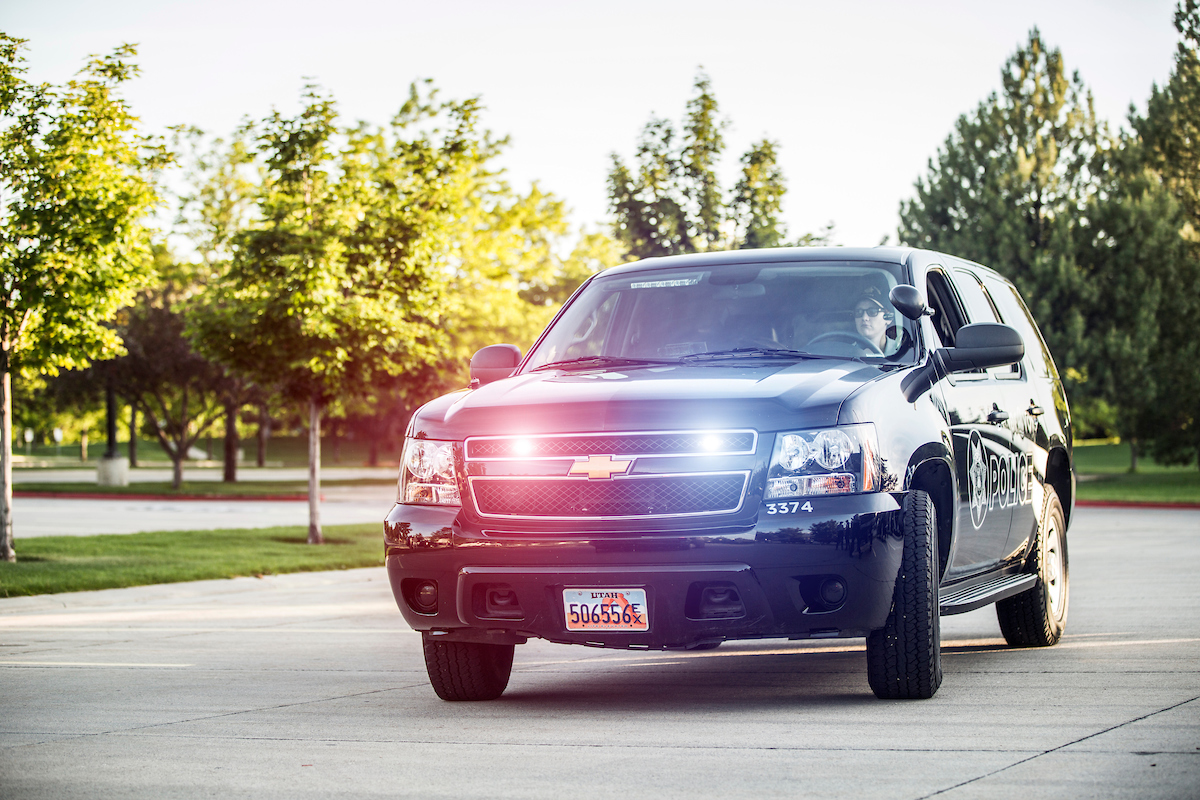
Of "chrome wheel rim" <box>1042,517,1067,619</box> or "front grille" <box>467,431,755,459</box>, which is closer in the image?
"front grille" <box>467,431,755,459</box>

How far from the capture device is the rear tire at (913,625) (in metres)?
5.85

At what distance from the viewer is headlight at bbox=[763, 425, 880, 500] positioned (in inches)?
221

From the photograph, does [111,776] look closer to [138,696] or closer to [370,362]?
[138,696]

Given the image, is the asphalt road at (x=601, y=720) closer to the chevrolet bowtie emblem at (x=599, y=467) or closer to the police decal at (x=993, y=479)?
the police decal at (x=993, y=479)

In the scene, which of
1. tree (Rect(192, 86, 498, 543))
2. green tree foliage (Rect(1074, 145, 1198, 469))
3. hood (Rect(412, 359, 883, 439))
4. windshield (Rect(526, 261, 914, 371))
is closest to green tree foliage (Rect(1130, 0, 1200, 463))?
green tree foliage (Rect(1074, 145, 1198, 469))

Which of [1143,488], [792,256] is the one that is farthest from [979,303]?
[1143,488]

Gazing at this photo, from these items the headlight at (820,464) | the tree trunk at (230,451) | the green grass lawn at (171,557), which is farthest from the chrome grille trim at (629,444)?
the tree trunk at (230,451)

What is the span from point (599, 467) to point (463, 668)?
1.49m

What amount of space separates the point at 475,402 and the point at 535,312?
20.4 m

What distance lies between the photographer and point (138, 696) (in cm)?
737

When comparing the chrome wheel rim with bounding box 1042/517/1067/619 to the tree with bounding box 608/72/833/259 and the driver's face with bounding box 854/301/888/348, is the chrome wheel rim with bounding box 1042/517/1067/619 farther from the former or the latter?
the tree with bounding box 608/72/833/259

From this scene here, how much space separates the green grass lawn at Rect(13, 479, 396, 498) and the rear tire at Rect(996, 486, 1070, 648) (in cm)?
2804

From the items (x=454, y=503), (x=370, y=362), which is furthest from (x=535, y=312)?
(x=454, y=503)

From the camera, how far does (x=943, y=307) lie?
7.46 meters
